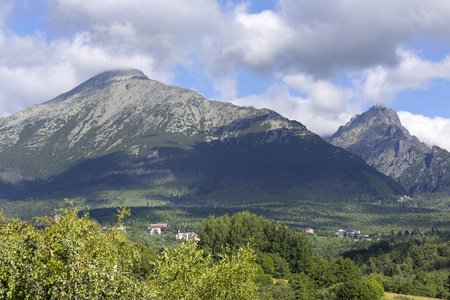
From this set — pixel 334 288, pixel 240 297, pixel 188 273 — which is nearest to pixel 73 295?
pixel 188 273

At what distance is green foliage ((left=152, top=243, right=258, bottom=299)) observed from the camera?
37.2 metres

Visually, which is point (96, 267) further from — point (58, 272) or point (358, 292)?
point (358, 292)

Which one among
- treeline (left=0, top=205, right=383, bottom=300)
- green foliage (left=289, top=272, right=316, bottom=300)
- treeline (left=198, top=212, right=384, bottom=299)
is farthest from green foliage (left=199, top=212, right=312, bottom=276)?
treeline (left=0, top=205, right=383, bottom=300)

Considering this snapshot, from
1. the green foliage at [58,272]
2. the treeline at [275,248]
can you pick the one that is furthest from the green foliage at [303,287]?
the green foliage at [58,272]

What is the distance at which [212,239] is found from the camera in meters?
154

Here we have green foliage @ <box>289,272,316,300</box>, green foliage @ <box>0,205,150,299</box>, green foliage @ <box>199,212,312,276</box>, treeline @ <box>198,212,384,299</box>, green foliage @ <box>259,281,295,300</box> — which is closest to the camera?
green foliage @ <box>0,205,150,299</box>

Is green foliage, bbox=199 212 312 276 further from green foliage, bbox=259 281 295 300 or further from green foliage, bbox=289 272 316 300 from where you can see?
green foliage, bbox=259 281 295 300

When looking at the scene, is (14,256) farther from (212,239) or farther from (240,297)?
(212,239)

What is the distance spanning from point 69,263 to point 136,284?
5307 millimetres

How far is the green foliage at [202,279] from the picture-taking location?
37250mm

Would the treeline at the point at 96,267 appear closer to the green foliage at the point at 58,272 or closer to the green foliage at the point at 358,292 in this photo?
the green foliage at the point at 58,272

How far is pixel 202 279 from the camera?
1485 inches

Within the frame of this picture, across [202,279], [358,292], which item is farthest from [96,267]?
[358,292]

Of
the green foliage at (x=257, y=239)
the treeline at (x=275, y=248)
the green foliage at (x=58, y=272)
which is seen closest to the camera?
the green foliage at (x=58, y=272)
